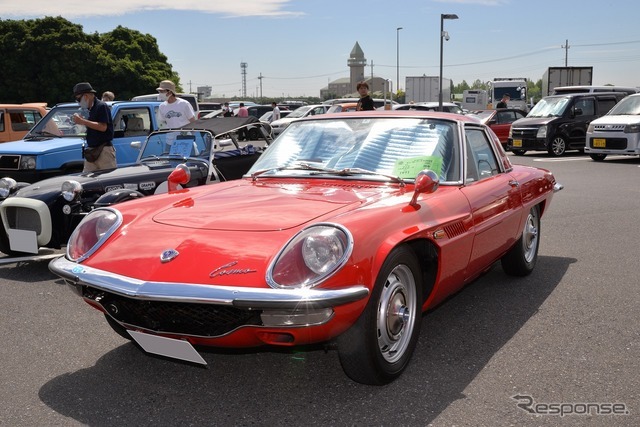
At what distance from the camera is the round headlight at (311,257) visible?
2922mm

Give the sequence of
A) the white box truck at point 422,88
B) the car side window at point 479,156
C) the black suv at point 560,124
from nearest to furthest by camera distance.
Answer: the car side window at point 479,156 < the black suv at point 560,124 < the white box truck at point 422,88

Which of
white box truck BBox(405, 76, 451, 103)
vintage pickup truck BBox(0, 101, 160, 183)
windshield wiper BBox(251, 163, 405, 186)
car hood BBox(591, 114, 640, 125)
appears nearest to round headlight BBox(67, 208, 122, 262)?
windshield wiper BBox(251, 163, 405, 186)

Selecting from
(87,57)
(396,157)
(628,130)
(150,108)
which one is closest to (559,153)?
(628,130)

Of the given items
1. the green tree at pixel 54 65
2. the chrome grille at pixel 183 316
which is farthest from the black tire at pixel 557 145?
the green tree at pixel 54 65

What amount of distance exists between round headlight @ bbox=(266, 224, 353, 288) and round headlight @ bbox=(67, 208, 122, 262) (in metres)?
1.15

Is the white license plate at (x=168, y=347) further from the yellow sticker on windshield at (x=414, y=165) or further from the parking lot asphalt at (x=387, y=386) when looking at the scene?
the yellow sticker on windshield at (x=414, y=165)

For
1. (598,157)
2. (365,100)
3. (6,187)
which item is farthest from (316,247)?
(598,157)

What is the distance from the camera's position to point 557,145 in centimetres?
1858

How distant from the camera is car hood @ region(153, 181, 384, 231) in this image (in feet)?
11.1

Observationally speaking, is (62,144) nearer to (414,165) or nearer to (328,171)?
(328,171)

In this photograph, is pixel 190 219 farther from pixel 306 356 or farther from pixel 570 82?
pixel 570 82

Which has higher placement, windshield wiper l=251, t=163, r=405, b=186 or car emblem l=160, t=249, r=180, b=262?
windshield wiper l=251, t=163, r=405, b=186

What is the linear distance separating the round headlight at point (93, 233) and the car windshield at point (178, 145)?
11.1 ft

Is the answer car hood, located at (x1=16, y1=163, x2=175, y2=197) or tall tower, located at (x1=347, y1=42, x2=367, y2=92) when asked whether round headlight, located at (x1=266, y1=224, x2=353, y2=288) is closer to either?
car hood, located at (x1=16, y1=163, x2=175, y2=197)
